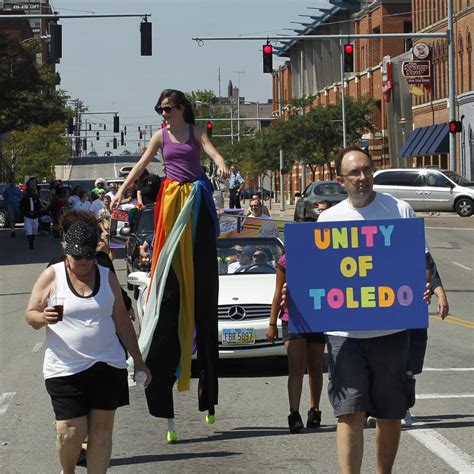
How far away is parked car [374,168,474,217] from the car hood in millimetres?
34410

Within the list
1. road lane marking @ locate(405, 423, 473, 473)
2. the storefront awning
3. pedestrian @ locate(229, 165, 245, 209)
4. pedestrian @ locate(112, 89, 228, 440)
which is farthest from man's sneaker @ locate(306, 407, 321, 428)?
the storefront awning

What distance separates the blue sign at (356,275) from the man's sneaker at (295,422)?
240 centimetres

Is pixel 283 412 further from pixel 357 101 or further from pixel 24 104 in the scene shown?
pixel 357 101

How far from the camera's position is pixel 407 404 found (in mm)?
6980

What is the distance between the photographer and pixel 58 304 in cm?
690

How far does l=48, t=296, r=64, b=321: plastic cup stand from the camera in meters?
6.84

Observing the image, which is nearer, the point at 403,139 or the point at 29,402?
the point at 29,402

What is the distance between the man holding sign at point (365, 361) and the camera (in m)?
6.85

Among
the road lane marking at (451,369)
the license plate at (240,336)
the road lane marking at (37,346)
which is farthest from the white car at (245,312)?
the road lane marking at (37,346)

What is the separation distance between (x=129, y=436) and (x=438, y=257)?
21.9 m

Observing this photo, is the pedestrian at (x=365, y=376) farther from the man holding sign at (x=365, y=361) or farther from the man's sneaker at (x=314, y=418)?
the man's sneaker at (x=314, y=418)

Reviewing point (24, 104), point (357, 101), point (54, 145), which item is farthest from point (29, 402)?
point (54, 145)

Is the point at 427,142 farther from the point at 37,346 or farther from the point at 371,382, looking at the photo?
the point at 371,382

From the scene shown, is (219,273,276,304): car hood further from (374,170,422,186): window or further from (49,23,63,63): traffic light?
(374,170,422,186): window
